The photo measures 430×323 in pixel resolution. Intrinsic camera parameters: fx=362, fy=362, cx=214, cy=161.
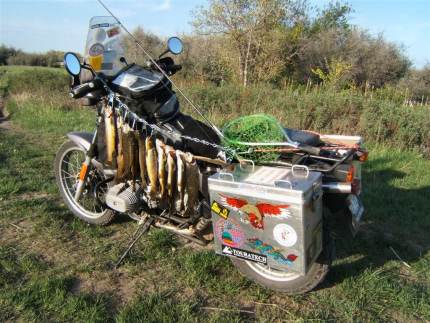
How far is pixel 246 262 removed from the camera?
2.55 m

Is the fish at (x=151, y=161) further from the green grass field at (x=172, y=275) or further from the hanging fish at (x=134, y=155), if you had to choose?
the green grass field at (x=172, y=275)

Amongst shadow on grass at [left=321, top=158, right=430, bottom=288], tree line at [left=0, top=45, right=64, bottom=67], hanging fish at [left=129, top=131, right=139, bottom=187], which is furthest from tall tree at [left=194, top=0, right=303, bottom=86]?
tree line at [left=0, top=45, right=64, bottom=67]

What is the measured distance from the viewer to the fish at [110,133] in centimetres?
279

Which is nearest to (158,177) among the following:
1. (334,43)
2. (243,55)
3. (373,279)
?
(373,279)

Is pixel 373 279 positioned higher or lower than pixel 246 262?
lower

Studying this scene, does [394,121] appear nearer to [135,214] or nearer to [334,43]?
[135,214]

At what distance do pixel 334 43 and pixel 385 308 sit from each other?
18830 millimetres

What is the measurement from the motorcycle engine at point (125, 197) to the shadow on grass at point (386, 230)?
158cm

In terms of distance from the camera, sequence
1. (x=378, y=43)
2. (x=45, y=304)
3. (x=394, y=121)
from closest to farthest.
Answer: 1. (x=45, y=304)
2. (x=394, y=121)
3. (x=378, y=43)

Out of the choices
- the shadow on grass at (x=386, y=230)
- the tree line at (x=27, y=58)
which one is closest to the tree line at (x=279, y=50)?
the shadow on grass at (x=386, y=230)

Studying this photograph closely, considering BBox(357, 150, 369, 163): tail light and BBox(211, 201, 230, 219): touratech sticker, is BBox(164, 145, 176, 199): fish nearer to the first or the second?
BBox(211, 201, 230, 219): touratech sticker

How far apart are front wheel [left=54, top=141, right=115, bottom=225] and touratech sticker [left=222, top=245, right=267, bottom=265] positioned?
1444 millimetres

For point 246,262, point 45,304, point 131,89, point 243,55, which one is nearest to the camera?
point 45,304

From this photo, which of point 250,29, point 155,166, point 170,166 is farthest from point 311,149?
point 250,29
